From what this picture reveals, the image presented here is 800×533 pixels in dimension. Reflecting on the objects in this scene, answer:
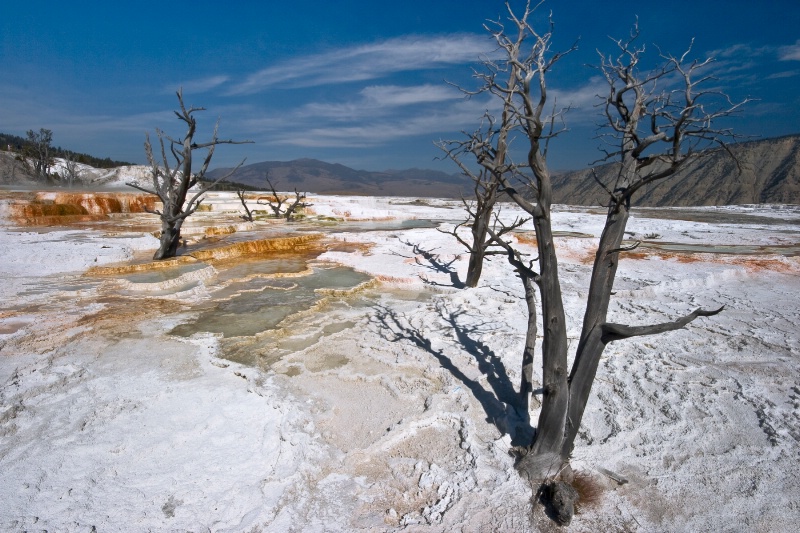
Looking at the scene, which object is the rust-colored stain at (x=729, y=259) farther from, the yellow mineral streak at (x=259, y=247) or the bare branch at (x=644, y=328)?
the bare branch at (x=644, y=328)

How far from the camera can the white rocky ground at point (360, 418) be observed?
2.86m

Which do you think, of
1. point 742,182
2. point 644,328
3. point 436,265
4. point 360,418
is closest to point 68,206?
point 436,265

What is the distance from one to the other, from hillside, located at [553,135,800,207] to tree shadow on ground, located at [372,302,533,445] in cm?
4224

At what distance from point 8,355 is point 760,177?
57.6m

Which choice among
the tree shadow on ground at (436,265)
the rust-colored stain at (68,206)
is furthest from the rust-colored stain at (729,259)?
the rust-colored stain at (68,206)

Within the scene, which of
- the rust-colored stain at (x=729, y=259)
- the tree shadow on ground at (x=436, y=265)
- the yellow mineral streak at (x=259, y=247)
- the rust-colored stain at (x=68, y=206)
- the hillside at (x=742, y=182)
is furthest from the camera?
the hillside at (x=742, y=182)

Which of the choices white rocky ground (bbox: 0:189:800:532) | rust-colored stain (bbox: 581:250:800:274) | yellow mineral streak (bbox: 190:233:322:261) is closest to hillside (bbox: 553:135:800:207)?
rust-colored stain (bbox: 581:250:800:274)

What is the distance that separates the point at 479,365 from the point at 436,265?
429 centimetres

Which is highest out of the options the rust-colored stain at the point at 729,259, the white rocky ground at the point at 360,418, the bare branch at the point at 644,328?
the bare branch at the point at 644,328

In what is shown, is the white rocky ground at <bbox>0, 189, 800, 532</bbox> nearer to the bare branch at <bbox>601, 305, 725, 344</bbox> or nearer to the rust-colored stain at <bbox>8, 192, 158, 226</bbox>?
the bare branch at <bbox>601, 305, 725, 344</bbox>

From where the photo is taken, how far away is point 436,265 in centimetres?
895

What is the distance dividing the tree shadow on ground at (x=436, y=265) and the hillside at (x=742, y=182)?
3875 centimetres

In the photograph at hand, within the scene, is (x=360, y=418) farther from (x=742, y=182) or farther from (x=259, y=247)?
(x=742, y=182)

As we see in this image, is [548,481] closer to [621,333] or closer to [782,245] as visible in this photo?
[621,333]
